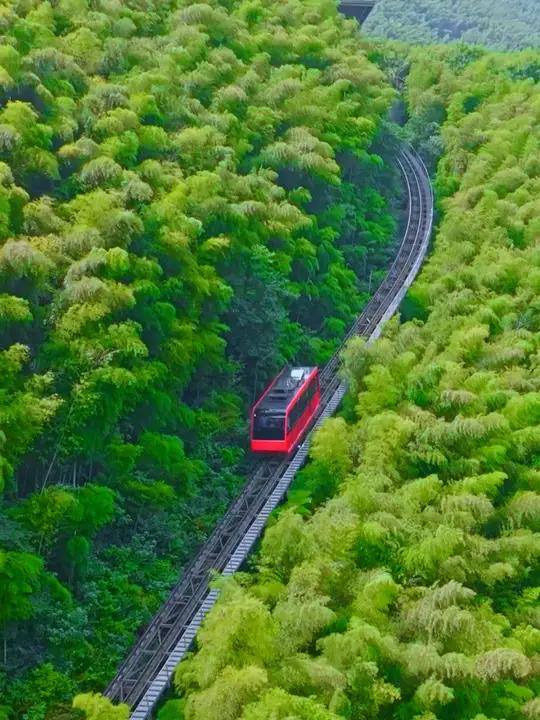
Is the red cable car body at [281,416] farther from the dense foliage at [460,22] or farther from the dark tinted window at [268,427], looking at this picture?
the dense foliage at [460,22]

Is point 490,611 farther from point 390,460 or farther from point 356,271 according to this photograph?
point 356,271

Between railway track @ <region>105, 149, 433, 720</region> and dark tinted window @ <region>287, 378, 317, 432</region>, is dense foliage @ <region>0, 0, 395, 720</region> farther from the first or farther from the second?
dark tinted window @ <region>287, 378, 317, 432</region>

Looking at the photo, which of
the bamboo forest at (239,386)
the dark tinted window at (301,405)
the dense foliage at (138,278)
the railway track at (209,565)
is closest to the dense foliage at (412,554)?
the bamboo forest at (239,386)

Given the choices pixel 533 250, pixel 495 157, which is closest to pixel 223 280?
pixel 533 250

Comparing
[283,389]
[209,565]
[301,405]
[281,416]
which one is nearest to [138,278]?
[281,416]

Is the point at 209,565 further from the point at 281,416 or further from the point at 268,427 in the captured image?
the point at 281,416

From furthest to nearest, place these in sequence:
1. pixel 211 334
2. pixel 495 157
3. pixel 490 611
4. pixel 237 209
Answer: pixel 495 157 < pixel 237 209 < pixel 211 334 < pixel 490 611

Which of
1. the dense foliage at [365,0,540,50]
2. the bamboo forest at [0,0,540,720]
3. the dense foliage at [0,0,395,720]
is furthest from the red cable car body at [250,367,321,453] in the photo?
the dense foliage at [365,0,540,50]
